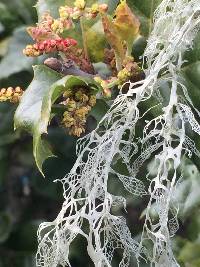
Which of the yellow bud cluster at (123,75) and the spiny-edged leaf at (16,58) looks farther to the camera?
the spiny-edged leaf at (16,58)

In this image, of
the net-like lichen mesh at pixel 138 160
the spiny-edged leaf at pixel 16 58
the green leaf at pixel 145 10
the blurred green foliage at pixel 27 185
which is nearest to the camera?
the net-like lichen mesh at pixel 138 160

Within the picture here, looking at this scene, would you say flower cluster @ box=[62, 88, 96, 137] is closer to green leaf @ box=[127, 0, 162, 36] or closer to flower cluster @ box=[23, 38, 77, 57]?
flower cluster @ box=[23, 38, 77, 57]

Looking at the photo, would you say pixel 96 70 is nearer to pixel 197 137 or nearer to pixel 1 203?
pixel 197 137

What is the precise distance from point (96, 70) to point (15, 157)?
2.71ft

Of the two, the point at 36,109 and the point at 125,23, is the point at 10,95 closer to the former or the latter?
the point at 36,109

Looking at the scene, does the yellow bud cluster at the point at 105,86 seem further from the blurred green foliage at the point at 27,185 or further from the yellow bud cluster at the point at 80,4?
the blurred green foliage at the point at 27,185

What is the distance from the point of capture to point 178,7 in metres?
0.94

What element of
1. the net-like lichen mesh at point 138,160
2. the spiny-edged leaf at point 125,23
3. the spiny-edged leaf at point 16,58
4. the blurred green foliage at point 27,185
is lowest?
the blurred green foliage at point 27,185

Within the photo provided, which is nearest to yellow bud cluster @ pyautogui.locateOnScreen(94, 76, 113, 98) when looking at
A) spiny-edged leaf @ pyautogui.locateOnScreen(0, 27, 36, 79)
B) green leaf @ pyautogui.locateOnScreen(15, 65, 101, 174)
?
green leaf @ pyautogui.locateOnScreen(15, 65, 101, 174)

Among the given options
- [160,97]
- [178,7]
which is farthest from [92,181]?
[178,7]

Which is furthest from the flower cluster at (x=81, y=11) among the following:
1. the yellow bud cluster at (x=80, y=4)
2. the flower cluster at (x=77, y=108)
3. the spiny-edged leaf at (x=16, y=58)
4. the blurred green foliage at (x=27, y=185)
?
the spiny-edged leaf at (x=16, y=58)

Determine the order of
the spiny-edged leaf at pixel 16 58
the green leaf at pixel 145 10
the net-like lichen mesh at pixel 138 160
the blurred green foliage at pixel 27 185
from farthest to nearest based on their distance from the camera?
the spiny-edged leaf at pixel 16 58, the blurred green foliage at pixel 27 185, the green leaf at pixel 145 10, the net-like lichen mesh at pixel 138 160

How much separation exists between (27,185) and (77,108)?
1092mm

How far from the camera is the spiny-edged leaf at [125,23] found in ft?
3.09
